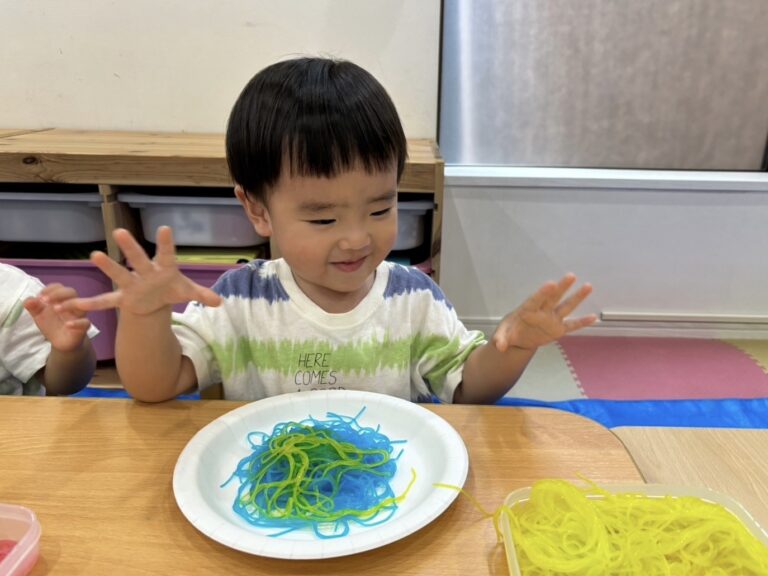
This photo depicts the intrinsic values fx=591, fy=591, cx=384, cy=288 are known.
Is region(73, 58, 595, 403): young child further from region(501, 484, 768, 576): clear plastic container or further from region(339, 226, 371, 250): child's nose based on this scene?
region(501, 484, 768, 576): clear plastic container

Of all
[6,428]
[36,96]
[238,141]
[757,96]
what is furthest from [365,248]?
[757,96]

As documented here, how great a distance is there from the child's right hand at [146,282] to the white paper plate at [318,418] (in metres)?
0.16

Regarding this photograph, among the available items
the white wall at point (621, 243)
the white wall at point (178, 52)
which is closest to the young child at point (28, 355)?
the white wall at point (178, 52)

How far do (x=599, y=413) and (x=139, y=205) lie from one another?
1534mm

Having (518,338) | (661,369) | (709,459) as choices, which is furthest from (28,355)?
(661,369)

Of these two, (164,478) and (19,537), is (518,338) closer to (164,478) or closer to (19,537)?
(164,478)

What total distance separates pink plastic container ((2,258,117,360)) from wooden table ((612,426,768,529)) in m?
1.65

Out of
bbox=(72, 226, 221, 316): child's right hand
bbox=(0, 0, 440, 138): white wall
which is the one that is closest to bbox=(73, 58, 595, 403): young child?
bbox=(72, 226, 221, 316): child's right hand

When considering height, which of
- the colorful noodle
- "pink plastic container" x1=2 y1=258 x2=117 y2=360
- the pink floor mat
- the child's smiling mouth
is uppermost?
the child's smiling mouth

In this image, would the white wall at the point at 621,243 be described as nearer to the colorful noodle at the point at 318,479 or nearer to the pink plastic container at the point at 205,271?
the pink plastic container at the point at 205,271

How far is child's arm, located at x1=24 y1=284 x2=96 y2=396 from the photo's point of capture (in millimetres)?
694

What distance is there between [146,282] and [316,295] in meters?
0.34

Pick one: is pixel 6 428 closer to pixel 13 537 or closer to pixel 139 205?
pixel 13 537

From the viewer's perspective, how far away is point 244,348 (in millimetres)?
953
